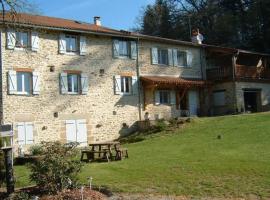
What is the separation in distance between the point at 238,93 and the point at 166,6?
22378 millimetres

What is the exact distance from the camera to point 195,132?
2622 cm

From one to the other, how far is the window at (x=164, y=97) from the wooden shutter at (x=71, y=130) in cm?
725

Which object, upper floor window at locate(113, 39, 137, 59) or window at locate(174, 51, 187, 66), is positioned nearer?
upper floor window at locate(113, 39, 137, 59)

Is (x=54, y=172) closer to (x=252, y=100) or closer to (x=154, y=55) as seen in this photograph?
(x=154, y=55)

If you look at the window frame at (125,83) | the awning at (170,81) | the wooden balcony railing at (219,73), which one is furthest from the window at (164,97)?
the wooden balcony railing at (219,73)

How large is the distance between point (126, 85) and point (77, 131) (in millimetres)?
4953

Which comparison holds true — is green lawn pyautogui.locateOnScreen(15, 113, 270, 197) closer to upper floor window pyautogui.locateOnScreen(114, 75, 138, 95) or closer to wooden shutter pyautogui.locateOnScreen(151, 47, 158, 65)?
upper floor window pyautogui.locateOnScreen(114, 75, 138, 95)

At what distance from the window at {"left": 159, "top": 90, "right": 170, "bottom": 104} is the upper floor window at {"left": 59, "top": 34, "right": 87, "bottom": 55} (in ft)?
21.5

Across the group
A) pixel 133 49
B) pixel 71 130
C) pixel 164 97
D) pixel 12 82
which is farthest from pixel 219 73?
pixel 12 82

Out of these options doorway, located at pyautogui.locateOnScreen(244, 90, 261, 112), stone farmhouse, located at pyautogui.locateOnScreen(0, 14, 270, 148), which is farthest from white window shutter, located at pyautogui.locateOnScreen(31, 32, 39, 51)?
doorway, located at pyautogui.locateOnScreen(244, 90, 261, 112)

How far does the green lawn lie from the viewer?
12.8 m

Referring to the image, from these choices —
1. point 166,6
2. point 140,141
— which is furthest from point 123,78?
point 166,6

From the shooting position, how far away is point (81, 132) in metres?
28.2

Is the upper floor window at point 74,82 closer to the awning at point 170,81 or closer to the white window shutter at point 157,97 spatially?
the awning at point 170,81
